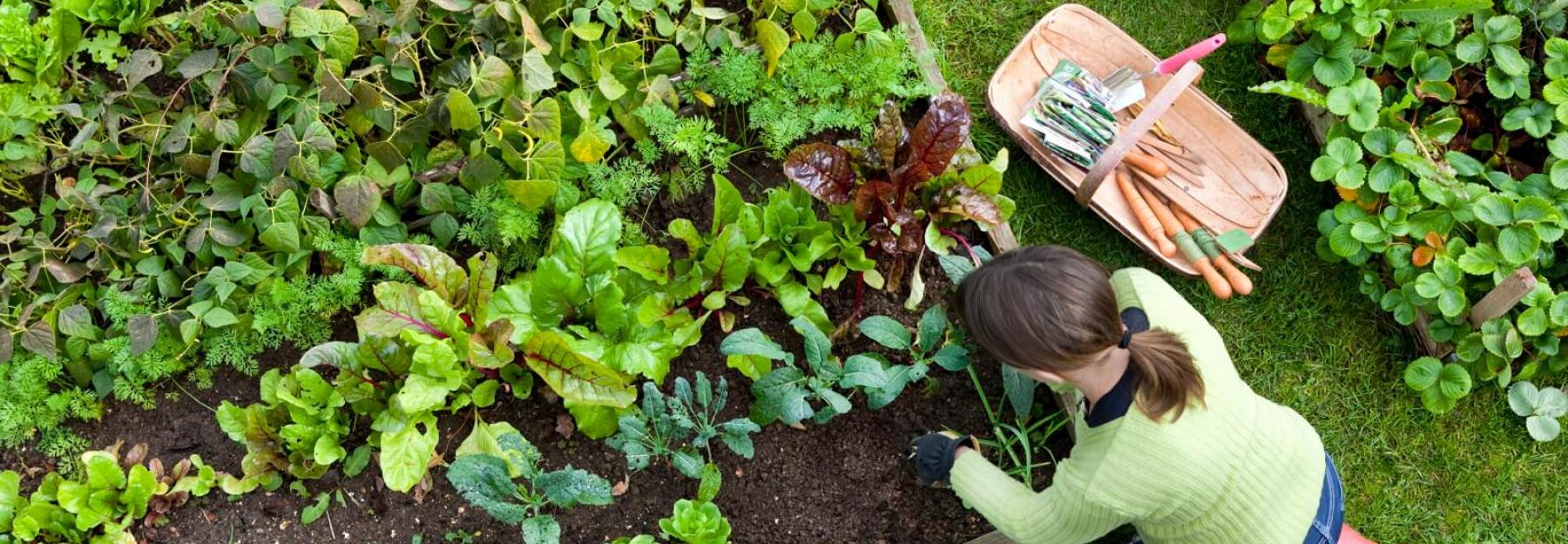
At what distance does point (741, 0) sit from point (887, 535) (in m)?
1.51

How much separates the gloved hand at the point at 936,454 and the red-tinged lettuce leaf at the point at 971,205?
0.54 m

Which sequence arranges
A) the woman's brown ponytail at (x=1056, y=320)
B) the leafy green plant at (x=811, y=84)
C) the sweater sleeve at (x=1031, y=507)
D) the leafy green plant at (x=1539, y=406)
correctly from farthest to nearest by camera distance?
the leafy green plant at (x=1539, y=406) → the leafy green plant at (x=811, y=84) → the sweater sleeve at (x=1031, y=507) → the woman's brown ponytail at (x=1056, y=320)

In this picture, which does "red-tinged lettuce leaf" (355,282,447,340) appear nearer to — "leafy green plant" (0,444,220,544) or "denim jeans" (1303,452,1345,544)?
"leafy green plant" (0,444,220,544)

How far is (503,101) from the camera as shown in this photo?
267cm

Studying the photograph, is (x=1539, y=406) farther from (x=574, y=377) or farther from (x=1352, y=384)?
(x=574, y=377)

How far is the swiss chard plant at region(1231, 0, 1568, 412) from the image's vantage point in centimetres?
285

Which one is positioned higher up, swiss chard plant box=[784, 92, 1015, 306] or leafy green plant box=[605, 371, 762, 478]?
swiss chard plant box=[784, 92, 1015, 306]

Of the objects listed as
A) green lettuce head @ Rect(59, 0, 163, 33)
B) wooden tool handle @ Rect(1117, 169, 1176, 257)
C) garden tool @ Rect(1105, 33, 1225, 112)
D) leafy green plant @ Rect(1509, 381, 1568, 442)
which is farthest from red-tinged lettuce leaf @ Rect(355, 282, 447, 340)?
leafy green plant @ Rect(1509, 381, 1568, 442)

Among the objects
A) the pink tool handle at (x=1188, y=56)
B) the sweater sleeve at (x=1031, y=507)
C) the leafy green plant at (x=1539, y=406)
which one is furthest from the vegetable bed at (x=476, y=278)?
the leafy green plant at (x=1539, y=406)

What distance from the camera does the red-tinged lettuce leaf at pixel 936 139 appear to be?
2.59 meters

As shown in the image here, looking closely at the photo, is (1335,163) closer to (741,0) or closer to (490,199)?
(741,0)

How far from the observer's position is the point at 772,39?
2.71 meters

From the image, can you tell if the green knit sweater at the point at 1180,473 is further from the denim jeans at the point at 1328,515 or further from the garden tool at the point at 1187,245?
the garden tool at the point at 1187,245

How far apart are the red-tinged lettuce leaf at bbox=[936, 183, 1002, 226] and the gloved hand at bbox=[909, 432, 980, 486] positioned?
0.54 m
